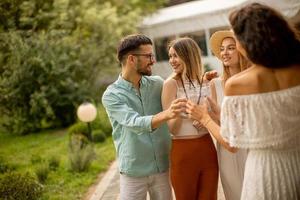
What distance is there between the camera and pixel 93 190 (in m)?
6.70

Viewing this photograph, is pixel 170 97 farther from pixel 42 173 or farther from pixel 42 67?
pixel 42 67

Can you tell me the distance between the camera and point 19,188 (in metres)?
5.69

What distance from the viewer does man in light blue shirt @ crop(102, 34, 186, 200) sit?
329cm

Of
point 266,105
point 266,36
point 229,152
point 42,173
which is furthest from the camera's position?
point 42,173

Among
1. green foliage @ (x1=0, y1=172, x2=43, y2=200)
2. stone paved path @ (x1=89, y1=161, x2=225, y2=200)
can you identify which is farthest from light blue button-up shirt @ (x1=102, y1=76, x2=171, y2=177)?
green foliage @ (x1=0, y1=172, x2=43, y2=200)

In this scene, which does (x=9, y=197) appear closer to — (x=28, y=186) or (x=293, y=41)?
(x=28, y=186)

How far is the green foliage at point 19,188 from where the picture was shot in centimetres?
564

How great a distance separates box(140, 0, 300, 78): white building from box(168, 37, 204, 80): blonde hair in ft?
46.9

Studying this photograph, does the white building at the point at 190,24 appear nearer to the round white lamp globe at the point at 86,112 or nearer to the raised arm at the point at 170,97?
the round white lamp globe at the point at 86,112

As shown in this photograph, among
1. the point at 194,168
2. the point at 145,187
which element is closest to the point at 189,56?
the point at 194,168

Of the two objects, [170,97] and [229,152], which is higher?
[170,97]

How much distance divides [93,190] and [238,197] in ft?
11.7

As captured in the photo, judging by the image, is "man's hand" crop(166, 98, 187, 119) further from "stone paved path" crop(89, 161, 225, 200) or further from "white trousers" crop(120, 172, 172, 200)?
"stone paved path" crop(89, 161, 225, 200)

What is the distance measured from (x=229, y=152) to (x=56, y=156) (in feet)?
18.6
